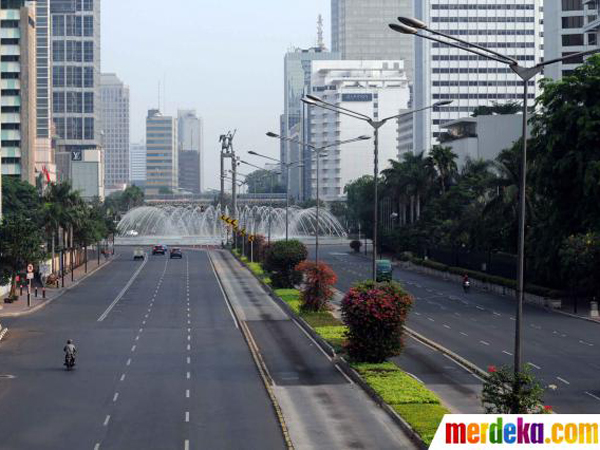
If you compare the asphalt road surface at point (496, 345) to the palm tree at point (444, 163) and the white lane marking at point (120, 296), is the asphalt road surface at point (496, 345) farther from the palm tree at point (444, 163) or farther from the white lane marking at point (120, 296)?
the palm tree at point (444, 163)

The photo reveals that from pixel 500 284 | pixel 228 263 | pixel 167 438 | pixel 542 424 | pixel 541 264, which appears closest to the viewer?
pixel 542 424

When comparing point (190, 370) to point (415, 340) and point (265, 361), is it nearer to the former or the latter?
point (265, 361)

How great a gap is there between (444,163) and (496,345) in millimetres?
74055

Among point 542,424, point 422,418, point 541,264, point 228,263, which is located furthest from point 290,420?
point 228,263

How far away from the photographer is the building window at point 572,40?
436 feet

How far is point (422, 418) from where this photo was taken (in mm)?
30734

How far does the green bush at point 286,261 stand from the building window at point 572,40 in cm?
6550

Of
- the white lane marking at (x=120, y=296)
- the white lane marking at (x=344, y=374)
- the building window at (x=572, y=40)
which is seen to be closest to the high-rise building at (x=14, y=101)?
the white lane marking at (x=120, y=296)

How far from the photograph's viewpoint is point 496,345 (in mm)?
49500

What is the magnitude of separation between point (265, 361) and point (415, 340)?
9.93 meters

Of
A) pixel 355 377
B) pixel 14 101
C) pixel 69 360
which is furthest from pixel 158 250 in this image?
pixel 355 377

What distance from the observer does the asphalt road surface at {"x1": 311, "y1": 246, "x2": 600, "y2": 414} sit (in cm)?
3669

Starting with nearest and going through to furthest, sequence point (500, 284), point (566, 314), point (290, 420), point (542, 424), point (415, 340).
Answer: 1. point (542, 424)
2. point (290, 420)
3. point (415, 340)
4. point (566, 314)
5. point (500, 284)

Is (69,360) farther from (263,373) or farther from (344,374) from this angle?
(344,374)
